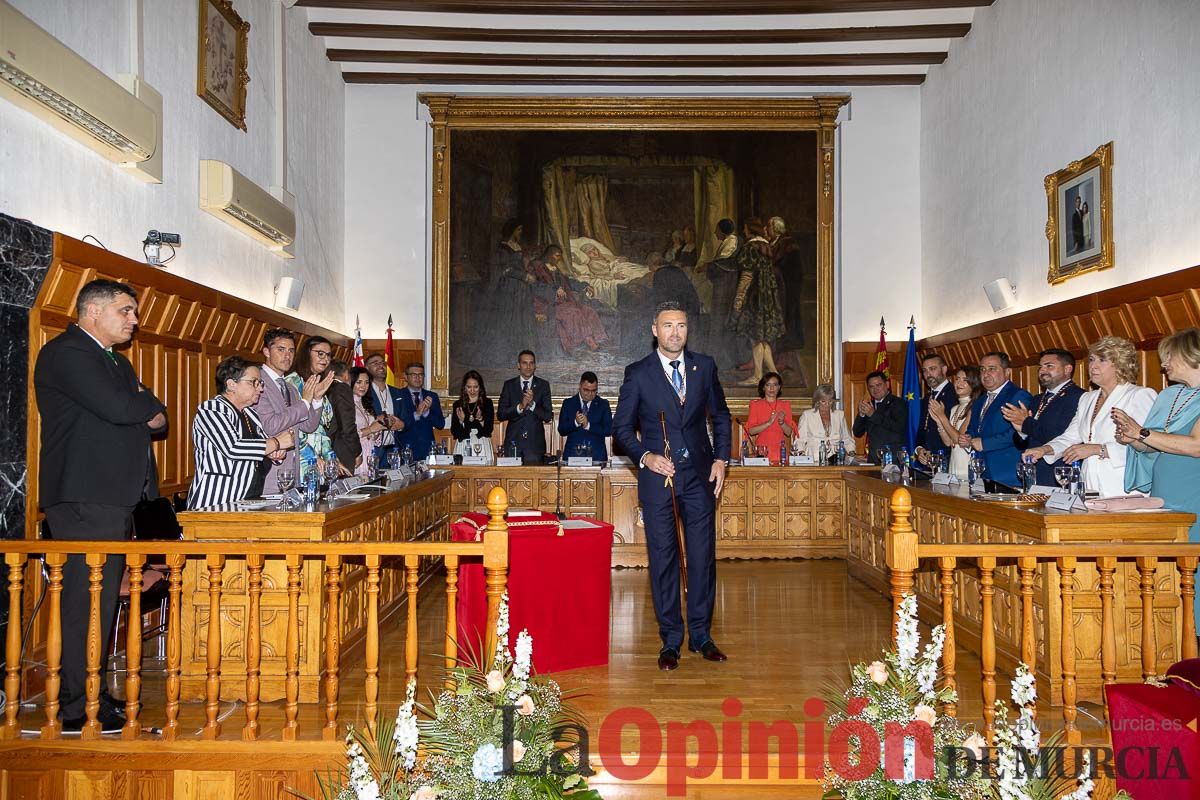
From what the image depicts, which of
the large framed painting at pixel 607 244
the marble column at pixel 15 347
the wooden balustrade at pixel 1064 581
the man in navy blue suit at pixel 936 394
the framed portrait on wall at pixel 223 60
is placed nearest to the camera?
the wooden balustrade at pixel 1064 581

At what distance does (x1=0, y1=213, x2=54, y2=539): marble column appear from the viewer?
154 inches

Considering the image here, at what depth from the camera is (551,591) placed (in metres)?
4.31

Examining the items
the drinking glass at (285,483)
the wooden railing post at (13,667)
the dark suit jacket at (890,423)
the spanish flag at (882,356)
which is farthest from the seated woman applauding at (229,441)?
the spanish flag at (882,356)

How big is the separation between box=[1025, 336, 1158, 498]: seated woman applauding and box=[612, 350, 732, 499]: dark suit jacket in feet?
5.34

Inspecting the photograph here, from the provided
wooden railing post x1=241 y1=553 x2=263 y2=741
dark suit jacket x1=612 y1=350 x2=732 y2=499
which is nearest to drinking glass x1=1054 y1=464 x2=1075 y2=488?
dark suit jacket x1=612 y1=350 x2=732 y2=499

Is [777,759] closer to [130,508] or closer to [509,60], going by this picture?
[130,508]

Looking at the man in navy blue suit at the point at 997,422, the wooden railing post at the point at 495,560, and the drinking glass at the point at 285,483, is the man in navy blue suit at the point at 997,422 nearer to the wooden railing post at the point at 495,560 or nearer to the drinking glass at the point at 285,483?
the wooden railing post at the point at 495,560

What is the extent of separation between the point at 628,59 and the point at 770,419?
4182mm

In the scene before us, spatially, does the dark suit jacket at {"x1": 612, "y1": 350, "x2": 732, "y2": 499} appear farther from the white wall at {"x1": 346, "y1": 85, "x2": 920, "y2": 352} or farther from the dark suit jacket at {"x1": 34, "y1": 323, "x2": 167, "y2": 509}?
the white wall at {"x1": 346, "y1": 85, "x2": 920, "y2": 352}

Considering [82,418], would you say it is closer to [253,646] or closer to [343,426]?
[253,646]

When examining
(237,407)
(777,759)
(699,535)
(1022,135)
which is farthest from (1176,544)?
(1022,135)

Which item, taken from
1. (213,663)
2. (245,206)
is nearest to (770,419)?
(245,206)

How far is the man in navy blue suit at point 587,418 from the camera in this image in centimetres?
876

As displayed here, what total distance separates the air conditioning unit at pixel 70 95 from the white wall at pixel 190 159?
11 centimetres
